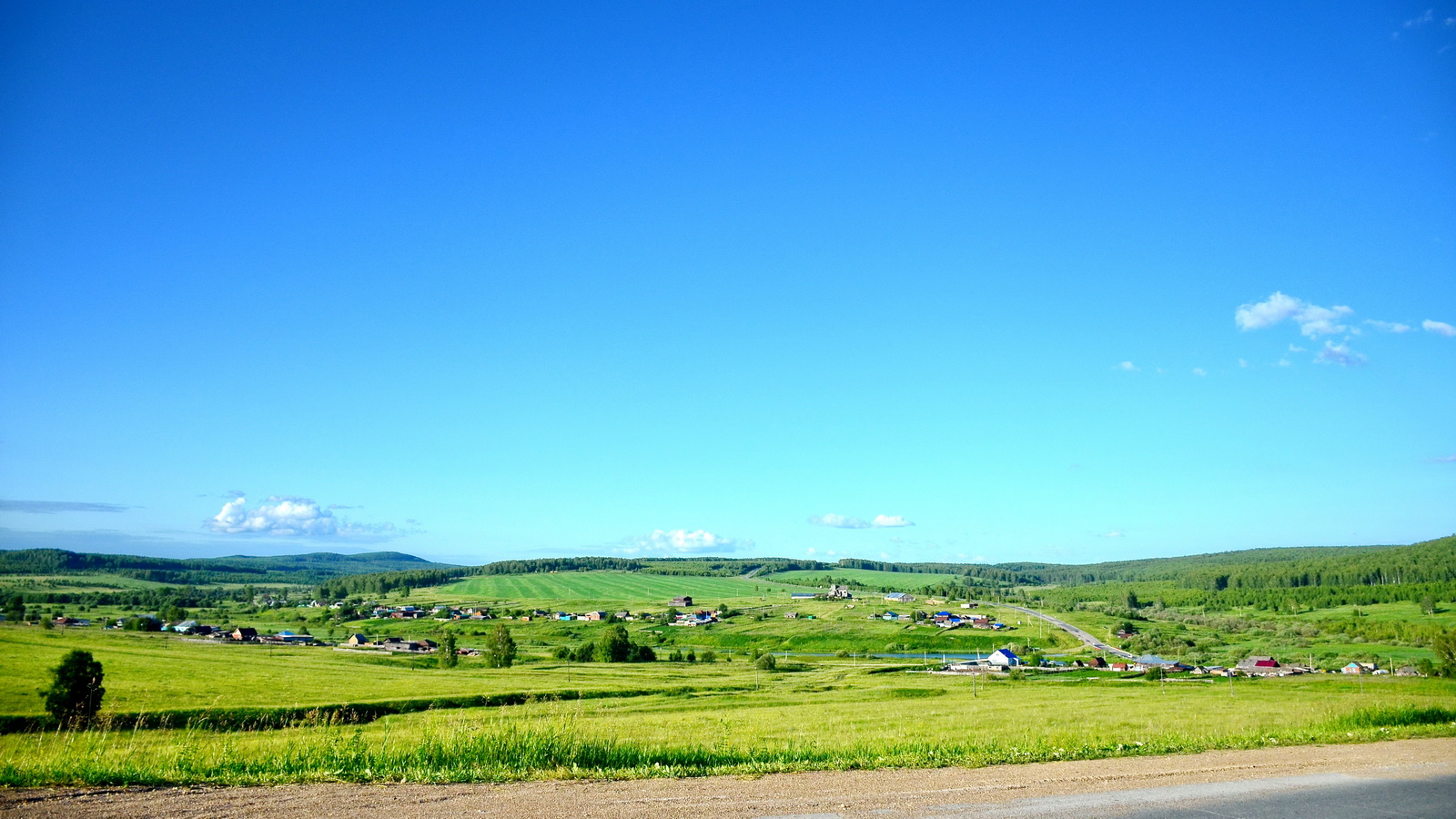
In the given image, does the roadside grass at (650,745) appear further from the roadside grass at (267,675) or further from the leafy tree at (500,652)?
the leafy tree at (500,652)

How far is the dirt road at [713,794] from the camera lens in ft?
35.8

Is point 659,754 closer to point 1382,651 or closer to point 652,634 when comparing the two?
point 1382,651

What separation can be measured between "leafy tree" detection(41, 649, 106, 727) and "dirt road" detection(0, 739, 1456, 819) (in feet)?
152

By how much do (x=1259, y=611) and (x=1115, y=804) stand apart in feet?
625

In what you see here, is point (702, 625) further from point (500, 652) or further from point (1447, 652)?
point (1447, 652)

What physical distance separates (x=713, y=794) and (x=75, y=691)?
54.3 m

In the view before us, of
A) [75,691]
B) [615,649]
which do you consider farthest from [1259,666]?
[75,691]

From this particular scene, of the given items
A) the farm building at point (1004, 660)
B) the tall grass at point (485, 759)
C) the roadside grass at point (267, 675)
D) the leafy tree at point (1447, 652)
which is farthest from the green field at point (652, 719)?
the farm building at point (1004, 660)

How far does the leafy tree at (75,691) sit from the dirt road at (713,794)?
1828 inches

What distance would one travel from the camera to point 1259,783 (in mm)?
13320

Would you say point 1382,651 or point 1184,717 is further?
point 1382,651

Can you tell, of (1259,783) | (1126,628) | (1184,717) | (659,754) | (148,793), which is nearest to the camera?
(148,793)

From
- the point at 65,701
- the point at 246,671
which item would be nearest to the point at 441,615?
the point at 246,671

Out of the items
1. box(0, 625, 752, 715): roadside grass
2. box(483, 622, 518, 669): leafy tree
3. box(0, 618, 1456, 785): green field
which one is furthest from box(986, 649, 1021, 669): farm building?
box(483, 622, 518, 669): leafy tree
